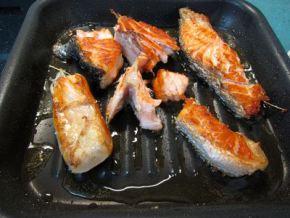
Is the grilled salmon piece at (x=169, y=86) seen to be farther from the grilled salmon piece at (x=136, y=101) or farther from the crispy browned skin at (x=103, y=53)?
the crispy browned skin at (x=103, y=53)

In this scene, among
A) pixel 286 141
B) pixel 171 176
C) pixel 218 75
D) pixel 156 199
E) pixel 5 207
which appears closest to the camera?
pixel 5 207

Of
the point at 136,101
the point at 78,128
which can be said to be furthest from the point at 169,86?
the point at 78,128

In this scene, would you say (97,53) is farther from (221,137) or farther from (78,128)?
(221,137)

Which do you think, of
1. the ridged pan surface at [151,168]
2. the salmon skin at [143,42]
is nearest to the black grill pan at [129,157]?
the ridged pan surface at [151,168]

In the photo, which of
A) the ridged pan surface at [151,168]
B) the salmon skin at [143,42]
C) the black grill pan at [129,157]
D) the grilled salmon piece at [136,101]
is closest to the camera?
the black grill pan at [129,157]

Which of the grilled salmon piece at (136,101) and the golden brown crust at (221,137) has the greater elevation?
the golden brown crust at (221,137)

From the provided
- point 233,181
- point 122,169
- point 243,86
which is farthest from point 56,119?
point 243,86

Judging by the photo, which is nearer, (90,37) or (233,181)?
(233,181)

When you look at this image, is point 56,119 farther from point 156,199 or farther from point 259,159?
point 259,159
